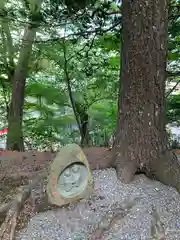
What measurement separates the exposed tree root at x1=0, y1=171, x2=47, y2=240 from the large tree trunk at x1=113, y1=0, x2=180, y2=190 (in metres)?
0.70

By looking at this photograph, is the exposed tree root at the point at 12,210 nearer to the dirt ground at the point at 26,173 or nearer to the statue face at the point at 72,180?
the dirt ground at the point at 26,173

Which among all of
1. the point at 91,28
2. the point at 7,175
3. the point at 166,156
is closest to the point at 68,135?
the point at 91,28

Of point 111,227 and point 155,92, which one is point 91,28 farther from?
point 111,227

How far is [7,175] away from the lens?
2648 mm

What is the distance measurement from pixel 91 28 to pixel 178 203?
2.20 meters

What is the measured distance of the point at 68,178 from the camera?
82.6 inches

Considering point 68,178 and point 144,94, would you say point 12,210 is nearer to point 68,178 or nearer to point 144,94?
point 68,178

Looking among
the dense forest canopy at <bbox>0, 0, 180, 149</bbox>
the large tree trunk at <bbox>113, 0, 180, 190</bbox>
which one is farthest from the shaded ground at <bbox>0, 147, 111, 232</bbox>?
the dense forest canopy at <bbox>0, 0, 180, 149</bbox>

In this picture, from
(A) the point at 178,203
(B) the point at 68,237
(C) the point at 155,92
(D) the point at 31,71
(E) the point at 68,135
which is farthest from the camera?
(E) the point at 68,135

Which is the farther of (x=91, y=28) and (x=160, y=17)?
(x=91, y=28)

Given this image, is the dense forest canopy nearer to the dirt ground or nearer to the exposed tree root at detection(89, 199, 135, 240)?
the dirt ground

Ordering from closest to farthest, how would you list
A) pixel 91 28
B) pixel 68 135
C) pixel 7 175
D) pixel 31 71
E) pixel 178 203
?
pixel 178 203
pixel 7 175
pixel 91 28
pixel 31 71
pixel 68 135

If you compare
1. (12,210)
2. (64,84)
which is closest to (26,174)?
(12,210)

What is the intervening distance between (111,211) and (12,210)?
0.64 m
